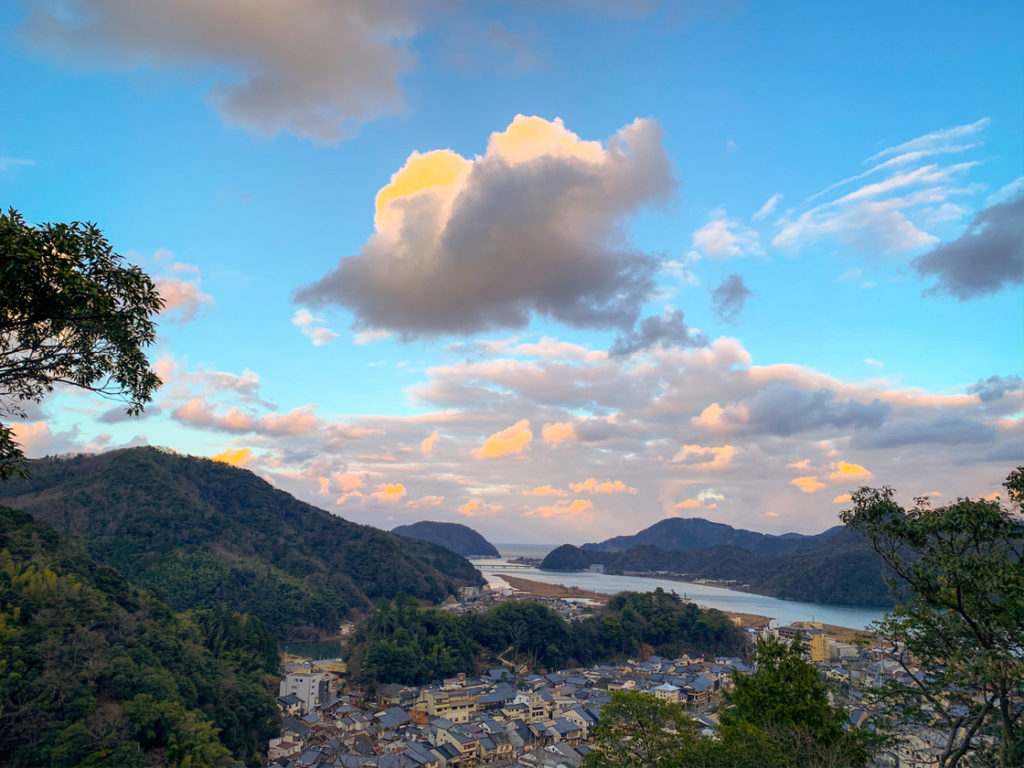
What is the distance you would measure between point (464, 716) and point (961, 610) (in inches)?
943

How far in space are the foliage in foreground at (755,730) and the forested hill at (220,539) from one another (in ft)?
147

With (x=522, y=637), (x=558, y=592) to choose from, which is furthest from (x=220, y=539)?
(x=558, y=592)

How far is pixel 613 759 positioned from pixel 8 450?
843 cm

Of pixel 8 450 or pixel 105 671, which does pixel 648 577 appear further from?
pixel 8 450

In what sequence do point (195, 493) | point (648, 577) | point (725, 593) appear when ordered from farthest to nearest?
point (648, 577) < point (725, 593) < point (195, 493)

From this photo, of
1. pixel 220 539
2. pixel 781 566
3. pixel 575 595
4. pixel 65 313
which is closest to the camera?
pixel 65 313

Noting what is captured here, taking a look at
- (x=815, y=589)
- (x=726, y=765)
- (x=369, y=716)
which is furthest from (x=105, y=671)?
(x=815, y=589)

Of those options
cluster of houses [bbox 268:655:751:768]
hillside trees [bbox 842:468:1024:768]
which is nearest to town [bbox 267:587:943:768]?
cluster of houses [bbox 268:655:751:768]

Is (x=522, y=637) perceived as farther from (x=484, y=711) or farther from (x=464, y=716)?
(x=464, y=716)

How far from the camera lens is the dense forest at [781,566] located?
274 ft

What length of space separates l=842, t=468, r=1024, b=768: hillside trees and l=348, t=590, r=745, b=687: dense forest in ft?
97.8

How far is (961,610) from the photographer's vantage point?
21.0 feet

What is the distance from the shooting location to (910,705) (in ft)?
22.8

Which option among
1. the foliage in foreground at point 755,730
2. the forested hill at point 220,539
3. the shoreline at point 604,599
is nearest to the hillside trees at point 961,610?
the foliage in foreground at point 755,730
